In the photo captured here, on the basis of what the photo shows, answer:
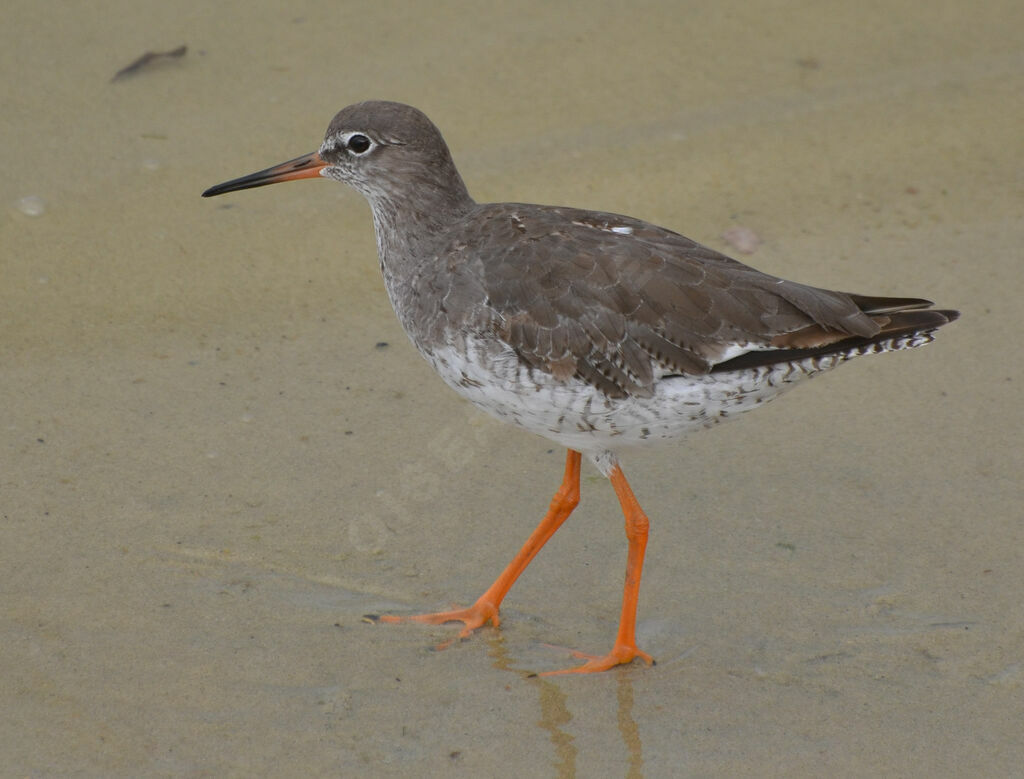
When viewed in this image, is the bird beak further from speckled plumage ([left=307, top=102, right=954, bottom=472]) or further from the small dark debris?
the small dark debris

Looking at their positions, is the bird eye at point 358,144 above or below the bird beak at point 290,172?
above

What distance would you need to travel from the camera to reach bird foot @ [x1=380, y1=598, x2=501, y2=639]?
18.6ft

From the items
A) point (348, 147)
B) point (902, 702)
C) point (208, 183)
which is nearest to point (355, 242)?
point (208, 183)

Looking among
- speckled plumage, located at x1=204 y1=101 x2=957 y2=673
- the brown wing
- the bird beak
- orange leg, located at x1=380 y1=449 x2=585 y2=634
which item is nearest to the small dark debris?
the bird beak

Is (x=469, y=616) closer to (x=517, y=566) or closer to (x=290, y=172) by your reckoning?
(x=517, y=566)

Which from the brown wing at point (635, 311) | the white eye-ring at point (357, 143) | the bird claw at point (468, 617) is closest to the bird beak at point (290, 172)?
the white eye-ring at point (357, 143)

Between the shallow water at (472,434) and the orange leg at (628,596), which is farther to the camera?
the orange leg at (628,596)

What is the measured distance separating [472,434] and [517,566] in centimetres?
117

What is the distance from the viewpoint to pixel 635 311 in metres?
5.27

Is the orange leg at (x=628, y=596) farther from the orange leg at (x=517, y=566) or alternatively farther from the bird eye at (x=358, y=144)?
the bird eye at (x=358, y=144)

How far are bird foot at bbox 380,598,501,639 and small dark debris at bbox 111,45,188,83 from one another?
203 inches

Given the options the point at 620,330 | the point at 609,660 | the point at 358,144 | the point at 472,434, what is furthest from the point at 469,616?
the point at 358,144

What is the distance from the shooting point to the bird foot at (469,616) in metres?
5.68

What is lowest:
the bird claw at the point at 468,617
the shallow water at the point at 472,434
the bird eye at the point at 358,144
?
the bird claw at the point at 468,617
